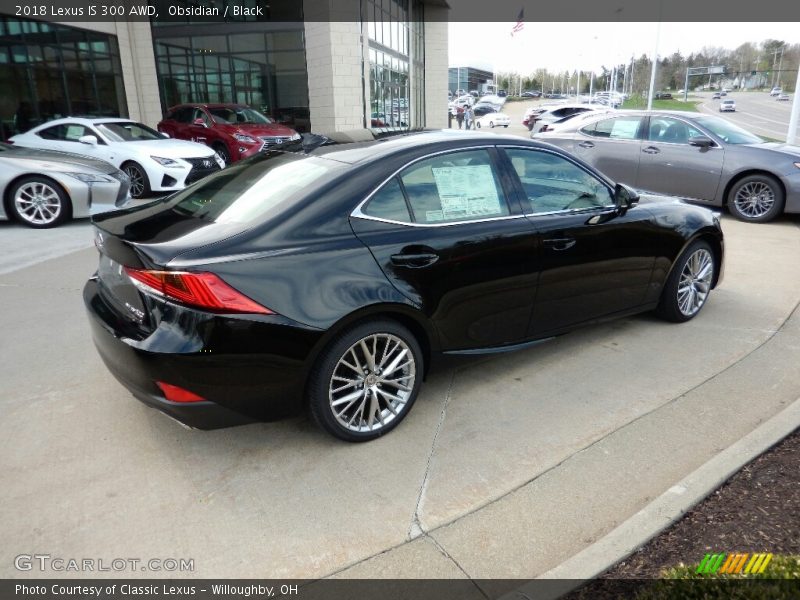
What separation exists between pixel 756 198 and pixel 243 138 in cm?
1063

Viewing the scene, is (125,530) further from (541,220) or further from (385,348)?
(541,220)

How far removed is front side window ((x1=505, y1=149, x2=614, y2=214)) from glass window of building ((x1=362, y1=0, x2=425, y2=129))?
14508 mm

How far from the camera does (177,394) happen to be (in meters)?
2.71

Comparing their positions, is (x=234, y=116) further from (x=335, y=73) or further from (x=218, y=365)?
(x=218, y=365)

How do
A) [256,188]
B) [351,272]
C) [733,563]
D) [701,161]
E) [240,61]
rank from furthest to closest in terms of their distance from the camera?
[240,61] < [701,161] < [256,188] < [351,272] < [733,563]

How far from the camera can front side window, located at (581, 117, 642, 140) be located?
977cm

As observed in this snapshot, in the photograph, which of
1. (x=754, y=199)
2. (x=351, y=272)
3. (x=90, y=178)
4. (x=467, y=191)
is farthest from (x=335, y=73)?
(x=351, y=272)

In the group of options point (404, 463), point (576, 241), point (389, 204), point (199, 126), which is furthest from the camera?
point (199, 126)

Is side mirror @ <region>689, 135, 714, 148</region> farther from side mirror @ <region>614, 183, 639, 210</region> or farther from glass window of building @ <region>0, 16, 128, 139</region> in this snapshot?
glass window of building @ <region>0, 16, 128, 139</region>

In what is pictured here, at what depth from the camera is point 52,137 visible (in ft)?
35.7

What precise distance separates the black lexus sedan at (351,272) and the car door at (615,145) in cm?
592

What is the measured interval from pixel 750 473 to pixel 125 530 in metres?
2.89

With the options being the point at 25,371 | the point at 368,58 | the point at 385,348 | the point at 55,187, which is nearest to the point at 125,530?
the point at 385,348

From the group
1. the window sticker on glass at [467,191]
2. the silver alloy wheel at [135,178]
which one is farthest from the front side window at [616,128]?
the silver alloy wheel at [135,178]
